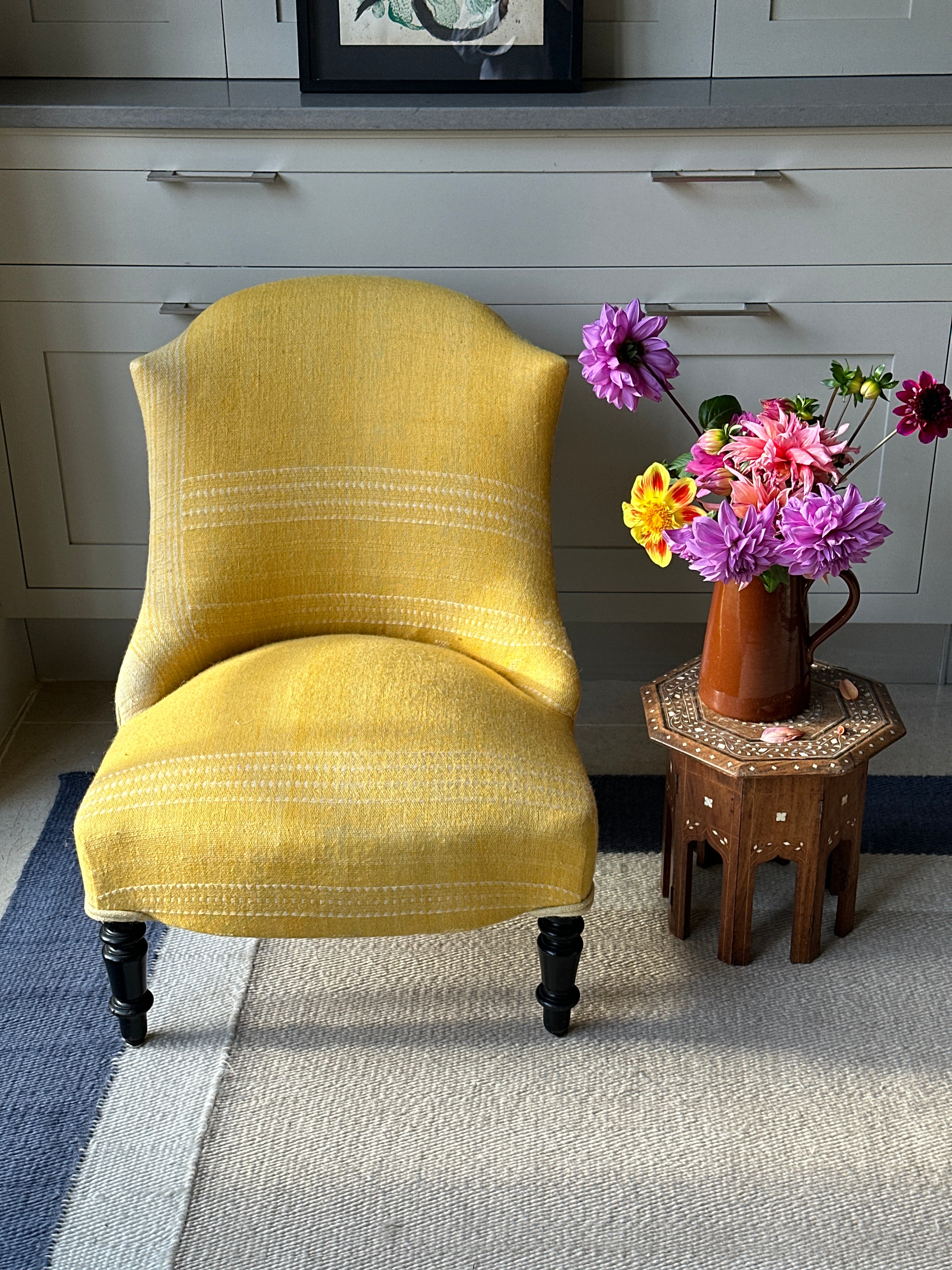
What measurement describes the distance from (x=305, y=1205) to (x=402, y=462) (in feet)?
3.01

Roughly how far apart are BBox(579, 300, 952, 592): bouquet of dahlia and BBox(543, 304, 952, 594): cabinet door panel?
1.47ft

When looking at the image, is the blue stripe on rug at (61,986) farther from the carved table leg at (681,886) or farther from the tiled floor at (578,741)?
the carved table leg at (681,886)

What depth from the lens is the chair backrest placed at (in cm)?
156

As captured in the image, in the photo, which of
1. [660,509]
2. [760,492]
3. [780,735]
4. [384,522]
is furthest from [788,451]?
[384,522]

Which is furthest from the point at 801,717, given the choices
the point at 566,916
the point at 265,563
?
the point at 265,563

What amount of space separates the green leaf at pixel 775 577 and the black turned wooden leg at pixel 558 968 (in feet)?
1.51

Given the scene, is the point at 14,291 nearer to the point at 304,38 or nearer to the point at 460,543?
the point at 304,38

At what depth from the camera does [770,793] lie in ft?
4.91

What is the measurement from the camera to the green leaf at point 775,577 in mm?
1401

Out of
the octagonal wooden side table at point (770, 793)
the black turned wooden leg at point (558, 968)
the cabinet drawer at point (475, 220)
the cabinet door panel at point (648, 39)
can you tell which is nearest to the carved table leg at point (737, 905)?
the octagonal wooden side table at point (770, 793)

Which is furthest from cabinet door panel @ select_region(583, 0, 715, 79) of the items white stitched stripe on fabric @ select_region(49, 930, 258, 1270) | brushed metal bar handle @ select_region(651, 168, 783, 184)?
white stitched stripe on fabric @ select_region(49, 930, 258, 1270)

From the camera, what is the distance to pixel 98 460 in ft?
6.68

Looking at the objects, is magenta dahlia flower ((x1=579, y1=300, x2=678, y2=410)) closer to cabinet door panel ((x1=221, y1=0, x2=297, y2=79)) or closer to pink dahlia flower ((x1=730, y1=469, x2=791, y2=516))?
pink dahlia flower ((x1=730, y1=469, x2=791, y2=516))

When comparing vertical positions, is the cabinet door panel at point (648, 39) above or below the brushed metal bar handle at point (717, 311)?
above
